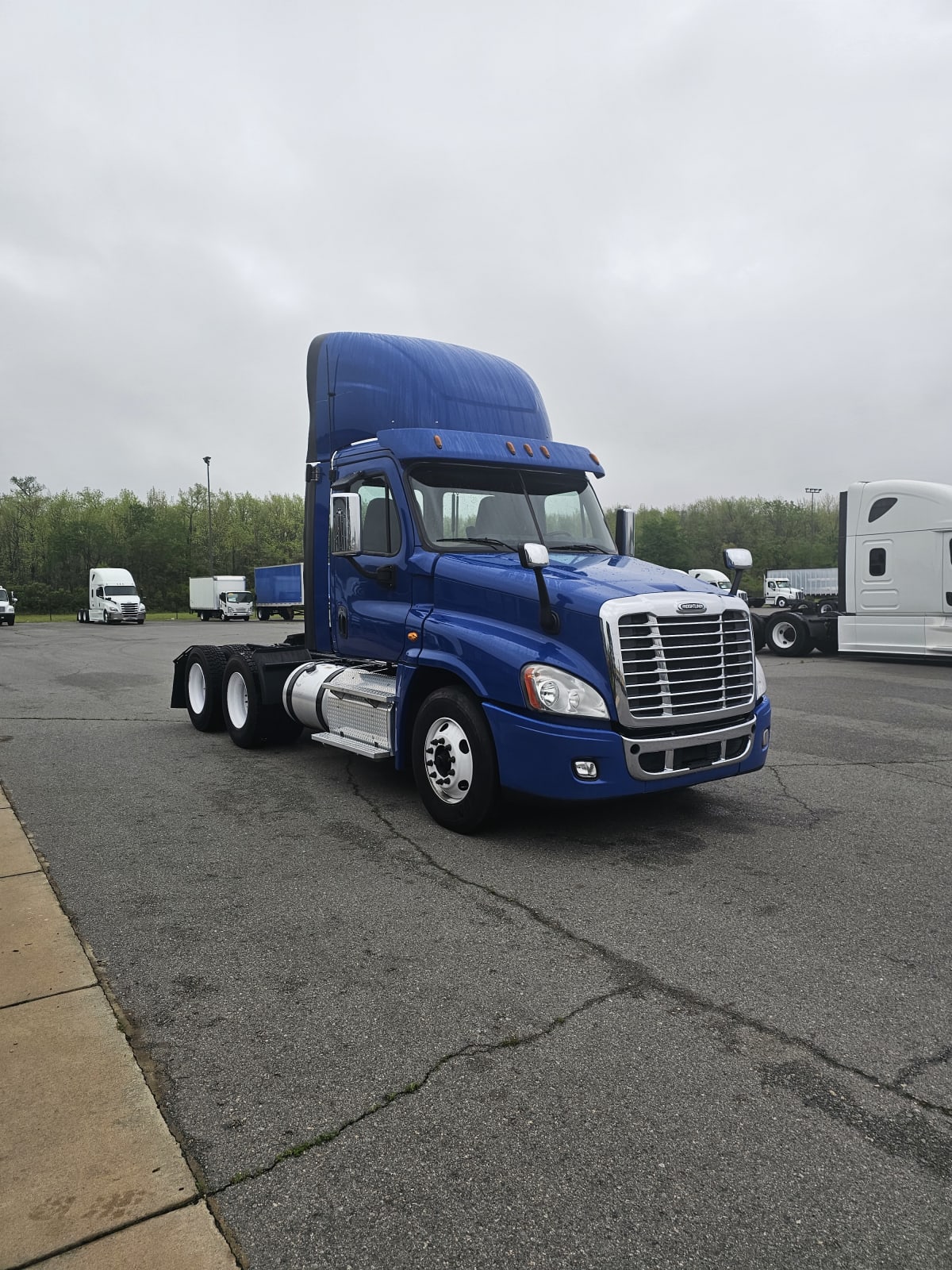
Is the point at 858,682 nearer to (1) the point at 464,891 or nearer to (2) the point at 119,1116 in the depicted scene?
(1) the point at 464,891

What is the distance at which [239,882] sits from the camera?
486cm

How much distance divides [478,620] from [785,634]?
15.2 m

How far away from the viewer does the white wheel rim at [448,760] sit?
225 inches

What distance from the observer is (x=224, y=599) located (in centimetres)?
5497

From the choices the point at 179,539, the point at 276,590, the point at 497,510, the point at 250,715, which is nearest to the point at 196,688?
the point at 250,715

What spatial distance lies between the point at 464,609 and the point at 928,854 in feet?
10.6

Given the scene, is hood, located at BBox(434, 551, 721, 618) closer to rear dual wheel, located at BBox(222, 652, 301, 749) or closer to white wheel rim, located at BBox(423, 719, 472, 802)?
white wheel rim, located at BBox(423, 719, 472, 802)

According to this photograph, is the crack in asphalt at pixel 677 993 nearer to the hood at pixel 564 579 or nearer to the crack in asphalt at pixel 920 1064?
the crack in asphalt at pixel 920 1064

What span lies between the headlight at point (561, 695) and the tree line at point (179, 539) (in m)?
64.3

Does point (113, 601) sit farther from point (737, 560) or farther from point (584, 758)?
point (584, 758)

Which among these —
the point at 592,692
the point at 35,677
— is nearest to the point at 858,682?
the point at 592,692

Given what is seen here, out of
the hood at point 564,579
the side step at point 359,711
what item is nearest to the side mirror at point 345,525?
the hood at point 564,579

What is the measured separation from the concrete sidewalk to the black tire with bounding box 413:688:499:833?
2.50 metres

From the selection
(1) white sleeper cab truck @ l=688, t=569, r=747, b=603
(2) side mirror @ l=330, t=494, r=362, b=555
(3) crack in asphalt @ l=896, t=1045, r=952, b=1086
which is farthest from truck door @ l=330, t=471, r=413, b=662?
(3) crack in asphalt @ l=896, t=1045, r=952, b=1086
